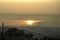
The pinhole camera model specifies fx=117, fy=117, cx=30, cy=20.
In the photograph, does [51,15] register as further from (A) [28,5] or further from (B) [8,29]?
(B) [8,29]

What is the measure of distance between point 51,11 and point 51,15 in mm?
37

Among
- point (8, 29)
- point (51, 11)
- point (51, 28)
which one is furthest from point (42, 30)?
point (8, 29)

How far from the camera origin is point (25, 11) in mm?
1075

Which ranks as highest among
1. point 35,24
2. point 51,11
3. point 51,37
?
point 51,11

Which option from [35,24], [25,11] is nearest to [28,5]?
[25,11]

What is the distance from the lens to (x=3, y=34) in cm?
110

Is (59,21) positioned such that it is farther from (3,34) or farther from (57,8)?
(3,34)

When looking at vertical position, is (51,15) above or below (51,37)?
above

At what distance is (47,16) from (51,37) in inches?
8.0

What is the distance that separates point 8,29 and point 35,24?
0.26 metres

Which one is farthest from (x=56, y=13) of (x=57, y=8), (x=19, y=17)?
(x=19, y=17)

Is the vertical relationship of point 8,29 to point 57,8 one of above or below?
below

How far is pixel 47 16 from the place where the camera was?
3.59ft

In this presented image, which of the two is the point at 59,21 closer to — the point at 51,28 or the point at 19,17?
the point at 51,28
